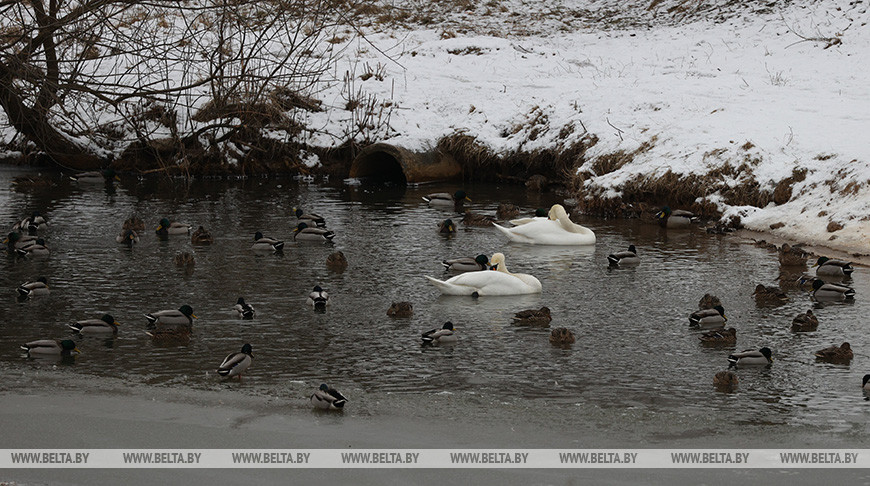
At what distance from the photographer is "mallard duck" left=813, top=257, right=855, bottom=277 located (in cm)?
1419

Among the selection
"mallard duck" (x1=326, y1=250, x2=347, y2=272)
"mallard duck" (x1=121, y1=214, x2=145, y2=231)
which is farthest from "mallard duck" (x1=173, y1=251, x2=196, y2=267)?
"mallard duck" (x1=121, y1=214, x2=145, y2=231)

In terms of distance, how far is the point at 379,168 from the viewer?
89.9 feet

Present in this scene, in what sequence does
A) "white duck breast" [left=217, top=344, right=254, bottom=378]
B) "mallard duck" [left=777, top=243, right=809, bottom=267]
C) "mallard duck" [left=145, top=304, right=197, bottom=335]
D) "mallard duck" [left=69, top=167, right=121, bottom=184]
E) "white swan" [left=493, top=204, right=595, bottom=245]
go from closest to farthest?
"white duck breast" [left=217, top=344, right=254, bottom=378], "mallard duck" [left=145, top=304, right=197, bottom=335], "mallard duck" [left=777, top=243, right=809, bottom=267], "white swan" [left=493, top=204, right=595, bottom=245], "mallard duck" [left=69, top=167, right=121, bottom=184]

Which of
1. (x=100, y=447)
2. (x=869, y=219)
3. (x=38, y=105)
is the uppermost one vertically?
(x=38, y=105)

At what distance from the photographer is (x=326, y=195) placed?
23.2 meters

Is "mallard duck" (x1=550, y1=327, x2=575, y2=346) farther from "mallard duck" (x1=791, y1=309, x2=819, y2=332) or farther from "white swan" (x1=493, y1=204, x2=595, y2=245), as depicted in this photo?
"white swan" (x1=493, y1=204, x2=595, y2=245)

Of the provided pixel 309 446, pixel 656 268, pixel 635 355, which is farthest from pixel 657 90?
pixel 309 446

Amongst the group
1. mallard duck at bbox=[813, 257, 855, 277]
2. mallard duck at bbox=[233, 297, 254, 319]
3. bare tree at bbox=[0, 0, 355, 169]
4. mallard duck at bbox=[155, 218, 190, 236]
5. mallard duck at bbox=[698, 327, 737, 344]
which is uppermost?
bare tree at bbox=[0, 0, 355, 169]

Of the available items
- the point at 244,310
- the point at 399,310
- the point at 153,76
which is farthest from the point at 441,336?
the point at 153,76

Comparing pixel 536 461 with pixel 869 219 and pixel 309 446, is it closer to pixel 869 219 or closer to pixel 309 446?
pixel 309 446

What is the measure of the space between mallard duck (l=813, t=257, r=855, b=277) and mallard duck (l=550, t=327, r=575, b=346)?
533 cm

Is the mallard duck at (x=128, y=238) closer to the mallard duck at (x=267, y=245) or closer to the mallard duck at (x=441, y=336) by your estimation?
the mallard duck at (x=267, y=245)

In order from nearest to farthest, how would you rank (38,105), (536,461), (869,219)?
(536,461), (38,105), (869,219)

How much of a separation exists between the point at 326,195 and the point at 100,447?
15529 millimetres
